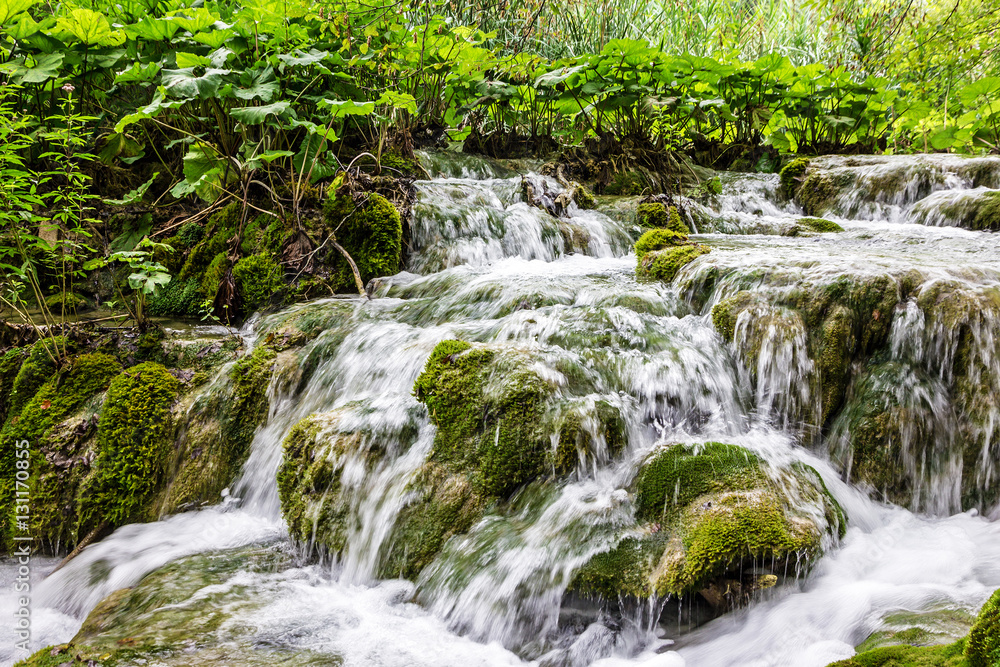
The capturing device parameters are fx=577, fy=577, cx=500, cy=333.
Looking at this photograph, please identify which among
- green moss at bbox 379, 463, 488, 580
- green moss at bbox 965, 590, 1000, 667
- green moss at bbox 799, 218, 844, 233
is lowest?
green moss at bbox 379, 463, 488, 580

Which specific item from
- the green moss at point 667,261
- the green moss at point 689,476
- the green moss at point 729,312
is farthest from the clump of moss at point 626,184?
the green moss at point 689,476

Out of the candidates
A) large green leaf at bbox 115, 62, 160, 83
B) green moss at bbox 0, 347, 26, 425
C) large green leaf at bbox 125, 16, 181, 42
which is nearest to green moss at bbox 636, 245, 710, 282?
large green leaf at bbox 115, 62, 160, 83

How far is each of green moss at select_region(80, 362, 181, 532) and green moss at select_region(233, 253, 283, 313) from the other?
4.21 feet

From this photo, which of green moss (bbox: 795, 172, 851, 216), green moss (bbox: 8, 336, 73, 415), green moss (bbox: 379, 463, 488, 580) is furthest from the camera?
green moss (bbox: 795, 172, 851, 216)

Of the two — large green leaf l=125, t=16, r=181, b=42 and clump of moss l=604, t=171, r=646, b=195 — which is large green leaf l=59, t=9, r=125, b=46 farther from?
clump of moss l=604, t=171, r=646, b=195

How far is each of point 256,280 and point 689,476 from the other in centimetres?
410

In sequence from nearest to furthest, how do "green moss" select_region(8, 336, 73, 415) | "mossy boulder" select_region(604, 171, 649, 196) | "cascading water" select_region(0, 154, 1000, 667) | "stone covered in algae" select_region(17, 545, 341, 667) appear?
"stone covered in algae" select_region(17, 545, 341, 667)
"cascading water" select_region(0, 154, 1000, 667)
"green moss" select_region(8, 336, 73, 415)
"mossy boulder" select_region(604, 171, 649, 196)

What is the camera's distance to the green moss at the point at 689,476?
2.59m

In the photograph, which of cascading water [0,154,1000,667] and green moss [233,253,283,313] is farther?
green moss [233,253,283,313]

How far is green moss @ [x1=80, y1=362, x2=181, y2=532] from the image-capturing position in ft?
11.8

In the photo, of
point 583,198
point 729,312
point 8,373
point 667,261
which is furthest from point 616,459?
point 583,198

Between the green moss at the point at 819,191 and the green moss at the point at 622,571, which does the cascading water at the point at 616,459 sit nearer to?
the green moss at the point at 622,571

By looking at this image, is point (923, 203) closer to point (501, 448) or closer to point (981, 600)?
point (981, 600)

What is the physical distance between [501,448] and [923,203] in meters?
6.41
